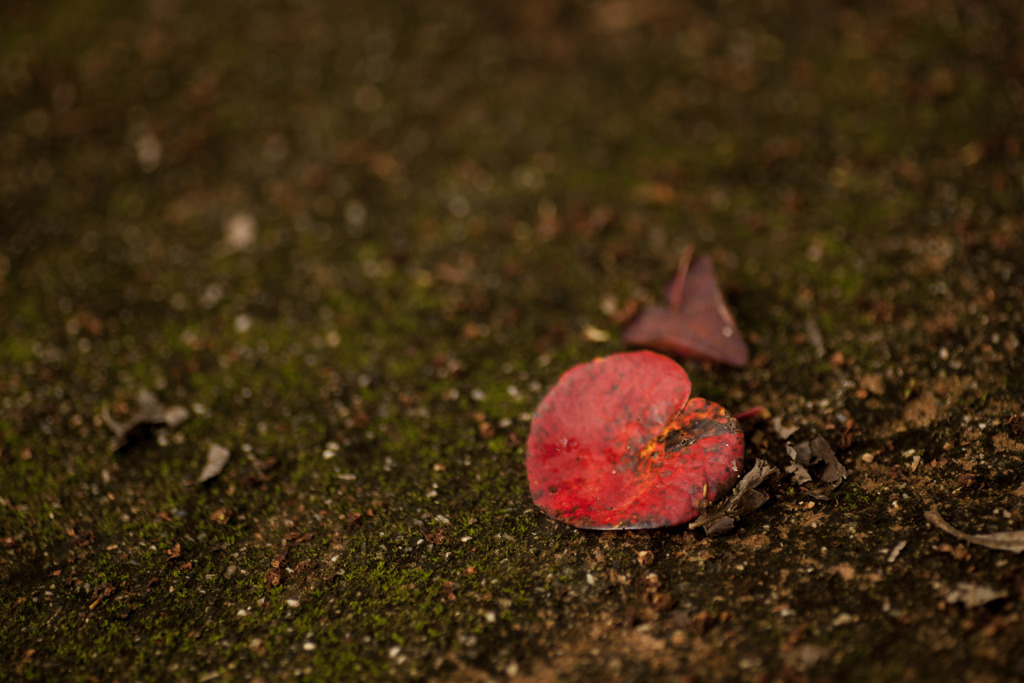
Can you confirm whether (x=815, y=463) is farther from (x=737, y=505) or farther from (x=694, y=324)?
(x=694, y=324)

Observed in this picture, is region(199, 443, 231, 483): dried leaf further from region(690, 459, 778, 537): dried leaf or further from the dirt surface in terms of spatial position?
region(690, 459, 778, 537): dried leaf

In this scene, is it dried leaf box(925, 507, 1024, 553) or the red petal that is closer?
dried leaf box(925, 507, 1024, 553)

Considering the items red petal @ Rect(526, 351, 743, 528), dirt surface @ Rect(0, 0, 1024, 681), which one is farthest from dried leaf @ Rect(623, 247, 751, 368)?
red petal @ Rect(526, 351, 743, 528)

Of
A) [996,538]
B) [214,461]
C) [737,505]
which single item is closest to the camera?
[996,538]

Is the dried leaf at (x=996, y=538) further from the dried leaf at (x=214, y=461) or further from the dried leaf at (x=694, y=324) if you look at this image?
the dried leaf at (x=214, y=461)

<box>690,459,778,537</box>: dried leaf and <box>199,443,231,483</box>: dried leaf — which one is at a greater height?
<box>690,459,778,537</box>: dried leaf

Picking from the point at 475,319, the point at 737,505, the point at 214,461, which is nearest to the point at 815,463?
the point at 737,505
